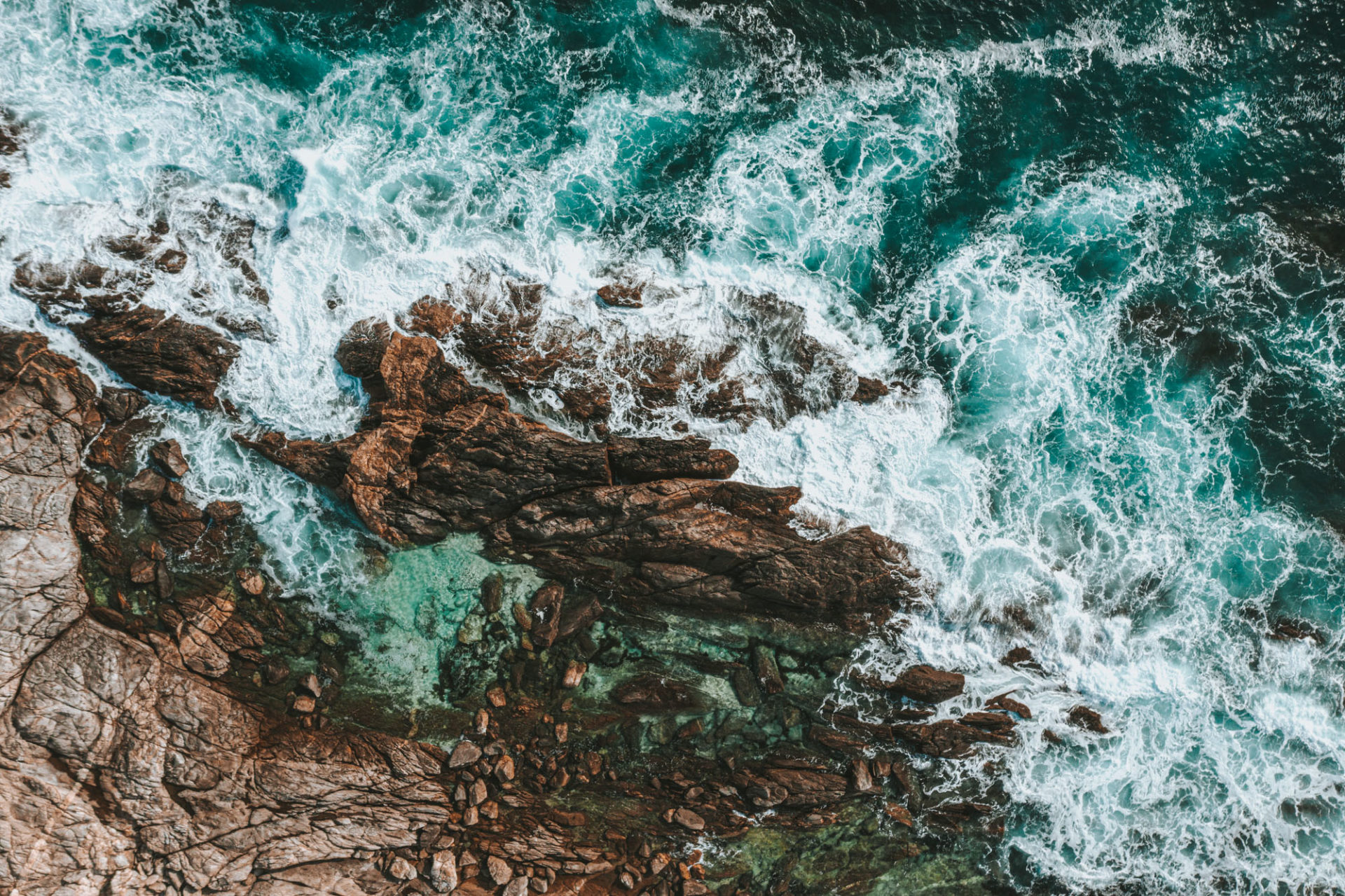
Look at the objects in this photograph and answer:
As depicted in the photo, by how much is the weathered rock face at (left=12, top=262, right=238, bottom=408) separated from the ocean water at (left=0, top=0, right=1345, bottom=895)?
211 cm

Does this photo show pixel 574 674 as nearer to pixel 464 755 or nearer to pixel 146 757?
pixel 464 755

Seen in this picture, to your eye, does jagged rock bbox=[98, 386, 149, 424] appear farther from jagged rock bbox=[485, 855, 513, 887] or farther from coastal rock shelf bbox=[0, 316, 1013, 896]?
jagged rock bbox=[485, 855, 513, 887]

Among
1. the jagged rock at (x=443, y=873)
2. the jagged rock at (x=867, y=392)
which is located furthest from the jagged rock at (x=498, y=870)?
the jagged rock at (x=867, y=392)

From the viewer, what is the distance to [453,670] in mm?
12945

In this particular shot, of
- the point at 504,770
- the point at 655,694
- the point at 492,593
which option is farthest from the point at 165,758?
the point at 655,694

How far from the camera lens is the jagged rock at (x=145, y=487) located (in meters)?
12.4

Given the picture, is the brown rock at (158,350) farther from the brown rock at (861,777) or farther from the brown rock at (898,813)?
the brown rock at (898,813)

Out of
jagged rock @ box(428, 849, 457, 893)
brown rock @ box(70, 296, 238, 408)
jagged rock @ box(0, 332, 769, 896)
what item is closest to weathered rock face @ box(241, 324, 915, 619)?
brown rock @ box(70, 296, 238, 408)

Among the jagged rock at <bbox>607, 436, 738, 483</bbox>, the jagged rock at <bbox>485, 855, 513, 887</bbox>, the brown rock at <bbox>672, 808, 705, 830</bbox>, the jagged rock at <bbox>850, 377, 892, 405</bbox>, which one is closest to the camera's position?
the jagged rock at <bbox>485, 855, 513, 887</bbox>

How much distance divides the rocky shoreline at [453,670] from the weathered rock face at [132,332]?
53 mm

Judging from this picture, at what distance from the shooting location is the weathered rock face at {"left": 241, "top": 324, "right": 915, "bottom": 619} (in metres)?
12.6

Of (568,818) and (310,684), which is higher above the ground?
(310,684)

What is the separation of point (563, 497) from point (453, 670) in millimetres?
4043

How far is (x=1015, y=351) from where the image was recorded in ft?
48.6
